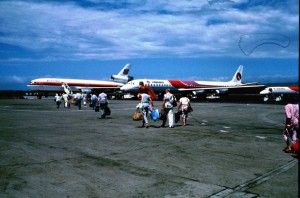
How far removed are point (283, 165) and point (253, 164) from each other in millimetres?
676

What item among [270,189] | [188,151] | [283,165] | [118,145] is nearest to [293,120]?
[283,165]

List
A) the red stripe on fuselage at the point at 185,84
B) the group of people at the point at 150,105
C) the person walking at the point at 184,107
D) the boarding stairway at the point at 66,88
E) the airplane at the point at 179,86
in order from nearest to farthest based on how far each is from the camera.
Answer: the group of people at the point at 150,105
the person walking at the point at 184,107
the airplane at the point at 179,86
the boarding stairway at the point at 66,88
the red stripe on fuselage at the point at 185,84

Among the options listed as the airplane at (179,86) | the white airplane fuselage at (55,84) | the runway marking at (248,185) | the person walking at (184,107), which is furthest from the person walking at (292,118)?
the white airplane fuselage at (55,84)

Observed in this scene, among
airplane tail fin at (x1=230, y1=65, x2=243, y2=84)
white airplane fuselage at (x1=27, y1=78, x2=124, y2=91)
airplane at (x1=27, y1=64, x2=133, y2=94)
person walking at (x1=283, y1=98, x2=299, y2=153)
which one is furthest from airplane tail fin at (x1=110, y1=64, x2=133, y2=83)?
person walking at (x1=283, y1=98, x2=299, y2=153)

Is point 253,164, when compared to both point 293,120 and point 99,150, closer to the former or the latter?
point 293,120

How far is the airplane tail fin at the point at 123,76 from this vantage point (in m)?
75.9

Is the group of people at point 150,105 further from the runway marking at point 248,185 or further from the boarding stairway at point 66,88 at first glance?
the boarding stairway at point 66,88

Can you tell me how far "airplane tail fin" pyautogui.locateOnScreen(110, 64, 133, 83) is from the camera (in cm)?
7588

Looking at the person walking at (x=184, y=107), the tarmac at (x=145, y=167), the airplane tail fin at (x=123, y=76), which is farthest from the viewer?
the airplane tail fin at (x=123, y=76)

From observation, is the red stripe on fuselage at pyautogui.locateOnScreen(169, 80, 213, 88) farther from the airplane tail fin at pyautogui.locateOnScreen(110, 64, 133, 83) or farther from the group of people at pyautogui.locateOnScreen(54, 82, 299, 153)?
the group of people at pyautogui.locateOnScreen(54, 82, 299, 153)

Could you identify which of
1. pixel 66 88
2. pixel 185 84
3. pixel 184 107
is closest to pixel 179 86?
pixel 185 84

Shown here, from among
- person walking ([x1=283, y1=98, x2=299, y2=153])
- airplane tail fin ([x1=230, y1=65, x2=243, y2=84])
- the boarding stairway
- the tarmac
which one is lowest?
the tarmac

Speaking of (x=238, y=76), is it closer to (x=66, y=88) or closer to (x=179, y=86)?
(x=179, y=86)

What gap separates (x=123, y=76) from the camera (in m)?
77.2
